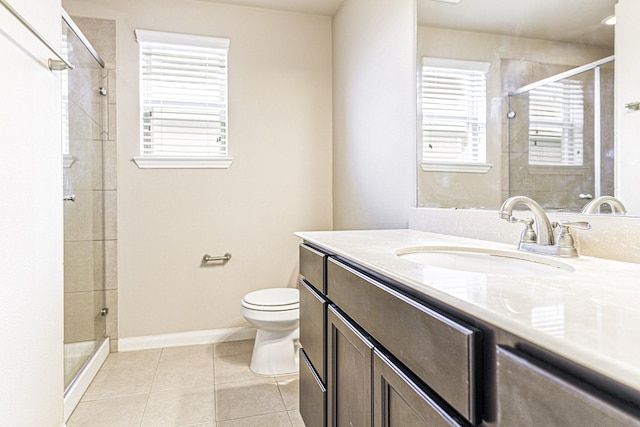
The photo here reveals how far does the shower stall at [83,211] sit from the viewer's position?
1.93 metres

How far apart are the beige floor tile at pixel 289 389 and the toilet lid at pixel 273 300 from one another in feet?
1.37

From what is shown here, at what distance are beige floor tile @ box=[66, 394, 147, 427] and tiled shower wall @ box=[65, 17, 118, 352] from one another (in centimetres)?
36

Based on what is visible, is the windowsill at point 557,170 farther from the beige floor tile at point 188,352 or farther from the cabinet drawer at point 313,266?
the beige floor tile at point 188,352

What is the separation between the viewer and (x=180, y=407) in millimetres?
1927

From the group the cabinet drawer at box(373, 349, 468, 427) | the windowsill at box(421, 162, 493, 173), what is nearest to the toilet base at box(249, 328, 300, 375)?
the windowsill at box(421, 162, 493, 173)

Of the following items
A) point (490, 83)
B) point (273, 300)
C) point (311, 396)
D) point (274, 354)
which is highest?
Answer: point (490, 83)

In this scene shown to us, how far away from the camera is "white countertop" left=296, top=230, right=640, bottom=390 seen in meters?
0.39

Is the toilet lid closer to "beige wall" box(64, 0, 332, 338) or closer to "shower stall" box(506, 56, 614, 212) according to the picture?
"beige wall" box(64, 0, 332, 338)

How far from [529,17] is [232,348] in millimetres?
2528

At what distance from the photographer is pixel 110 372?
2330 millimetres

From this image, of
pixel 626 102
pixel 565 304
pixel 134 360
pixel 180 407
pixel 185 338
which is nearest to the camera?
pixel 565 304

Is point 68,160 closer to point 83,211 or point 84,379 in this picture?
point 83,211

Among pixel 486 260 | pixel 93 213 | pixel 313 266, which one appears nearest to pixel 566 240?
pixel 486 260

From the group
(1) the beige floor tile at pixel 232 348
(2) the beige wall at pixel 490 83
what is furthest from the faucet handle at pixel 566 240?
(1) the beige floor tile at pixel 232 348
